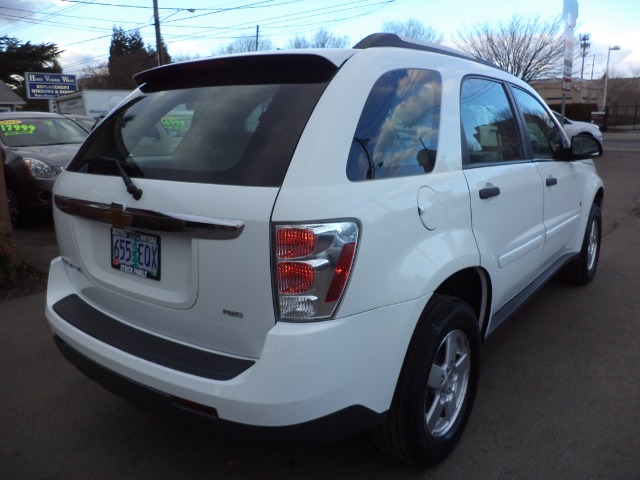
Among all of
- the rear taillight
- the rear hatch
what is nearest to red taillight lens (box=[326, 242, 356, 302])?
the rear taillight

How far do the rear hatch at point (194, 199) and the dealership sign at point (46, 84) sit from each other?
30.5 meters

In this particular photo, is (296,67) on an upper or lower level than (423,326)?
upper

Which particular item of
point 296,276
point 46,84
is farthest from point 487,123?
point 46,84

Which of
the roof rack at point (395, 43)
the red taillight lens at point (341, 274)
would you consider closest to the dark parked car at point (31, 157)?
the roof rack at point (395, 43)

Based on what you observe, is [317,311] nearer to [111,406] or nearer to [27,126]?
[111,406]

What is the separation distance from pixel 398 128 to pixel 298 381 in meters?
1.13

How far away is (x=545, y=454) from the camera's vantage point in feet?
8.52

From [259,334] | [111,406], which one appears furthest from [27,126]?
[259,334]

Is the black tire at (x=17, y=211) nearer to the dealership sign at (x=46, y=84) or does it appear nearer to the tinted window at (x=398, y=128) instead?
the tinted window at (x=398, y=128)

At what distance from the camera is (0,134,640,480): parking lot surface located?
252 cm

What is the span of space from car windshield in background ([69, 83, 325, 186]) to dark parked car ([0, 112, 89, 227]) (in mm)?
5134

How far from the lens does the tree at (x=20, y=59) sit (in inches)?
1757

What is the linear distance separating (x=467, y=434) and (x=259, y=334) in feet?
4.76

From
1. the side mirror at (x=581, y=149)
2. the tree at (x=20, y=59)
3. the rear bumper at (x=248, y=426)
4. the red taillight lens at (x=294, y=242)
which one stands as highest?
the tree at (x=20, y=59)
